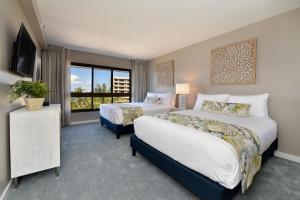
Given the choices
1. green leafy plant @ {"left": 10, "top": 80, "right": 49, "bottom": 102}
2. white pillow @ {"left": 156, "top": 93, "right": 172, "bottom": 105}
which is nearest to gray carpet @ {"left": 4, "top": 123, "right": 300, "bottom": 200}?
green leafy plant @ {"left": 10, "top": 80, "right": 49, "bottom": 102}

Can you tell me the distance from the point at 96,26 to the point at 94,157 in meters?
2.57

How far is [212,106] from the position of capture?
288cm

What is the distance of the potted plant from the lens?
1.73m

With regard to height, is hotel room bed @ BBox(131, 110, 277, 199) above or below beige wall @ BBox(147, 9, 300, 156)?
below

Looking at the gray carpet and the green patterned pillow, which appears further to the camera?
the green patterned pillow

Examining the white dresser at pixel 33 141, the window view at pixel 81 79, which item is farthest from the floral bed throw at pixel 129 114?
the window view at pixel 81 79

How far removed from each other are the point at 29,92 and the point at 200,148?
6.92 ft

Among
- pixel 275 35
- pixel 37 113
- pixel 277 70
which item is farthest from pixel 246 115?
pixel 37 113

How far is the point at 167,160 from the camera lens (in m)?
1.74

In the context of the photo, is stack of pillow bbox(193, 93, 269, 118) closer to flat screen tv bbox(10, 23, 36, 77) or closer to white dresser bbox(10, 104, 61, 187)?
white dresser bbox(10, 104, 61, 187)

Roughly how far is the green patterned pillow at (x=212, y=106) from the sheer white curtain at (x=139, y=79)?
323cm

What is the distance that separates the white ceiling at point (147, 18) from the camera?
2.21m

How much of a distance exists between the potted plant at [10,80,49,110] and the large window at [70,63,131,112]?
3.04 m

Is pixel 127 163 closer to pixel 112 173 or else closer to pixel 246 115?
pixel 112 173
